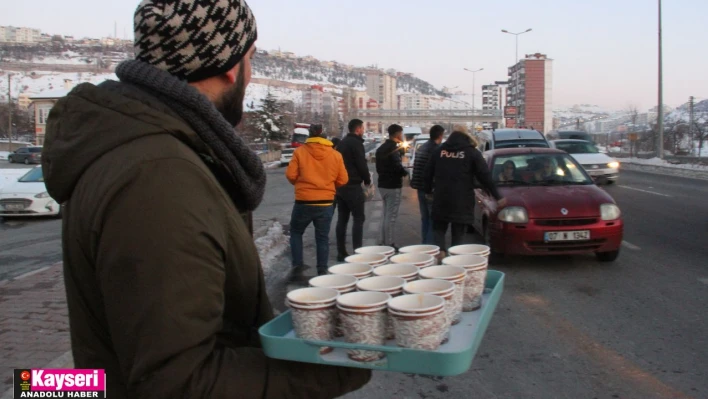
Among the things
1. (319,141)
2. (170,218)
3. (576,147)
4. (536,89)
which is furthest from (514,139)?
(536,89)

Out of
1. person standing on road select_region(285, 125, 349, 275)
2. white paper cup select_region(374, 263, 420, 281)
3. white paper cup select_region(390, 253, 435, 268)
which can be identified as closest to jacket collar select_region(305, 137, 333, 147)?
person standing on road select_region(285, 125, 349, 275)

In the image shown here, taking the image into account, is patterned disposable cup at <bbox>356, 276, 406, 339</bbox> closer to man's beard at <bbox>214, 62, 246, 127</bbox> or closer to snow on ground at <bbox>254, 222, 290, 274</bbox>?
man's beard at <bbox>214, 62, 246, 127</bbox>

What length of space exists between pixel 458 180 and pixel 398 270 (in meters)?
5.36

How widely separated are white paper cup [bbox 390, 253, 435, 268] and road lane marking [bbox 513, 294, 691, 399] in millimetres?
2686

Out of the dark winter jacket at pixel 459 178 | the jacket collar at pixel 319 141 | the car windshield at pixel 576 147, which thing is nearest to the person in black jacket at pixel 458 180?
the dark winter jacket at pixel 459 178

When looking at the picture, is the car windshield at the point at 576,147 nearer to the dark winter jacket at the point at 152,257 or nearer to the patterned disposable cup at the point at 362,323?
the patterned disposable cup at the point at 362,323

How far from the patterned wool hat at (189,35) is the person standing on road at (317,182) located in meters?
5.92

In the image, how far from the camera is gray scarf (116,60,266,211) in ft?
4.21

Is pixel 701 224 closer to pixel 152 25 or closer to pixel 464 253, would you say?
pixel 464 253

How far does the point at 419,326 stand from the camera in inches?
54.9

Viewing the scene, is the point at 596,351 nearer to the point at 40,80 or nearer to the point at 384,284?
the point at 384,284

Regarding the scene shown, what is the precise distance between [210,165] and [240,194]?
130 mm

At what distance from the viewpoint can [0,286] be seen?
6.66m

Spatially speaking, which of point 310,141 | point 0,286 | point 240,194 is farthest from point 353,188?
point 240,194
